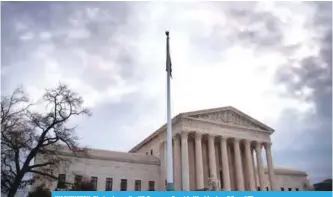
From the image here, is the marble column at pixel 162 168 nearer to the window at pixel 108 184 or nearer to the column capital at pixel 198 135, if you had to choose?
the column capital at pixel 198 135

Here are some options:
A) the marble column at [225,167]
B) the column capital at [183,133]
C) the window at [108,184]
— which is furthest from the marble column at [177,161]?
the window at [108,184]

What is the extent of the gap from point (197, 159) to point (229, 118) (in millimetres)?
10332

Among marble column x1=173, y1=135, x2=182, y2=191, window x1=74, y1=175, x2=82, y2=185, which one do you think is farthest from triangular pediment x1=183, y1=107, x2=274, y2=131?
window x1=74, y1=175, x2=82, y2=185

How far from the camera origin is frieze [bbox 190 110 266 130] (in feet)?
188

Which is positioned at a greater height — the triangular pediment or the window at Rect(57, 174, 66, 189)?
the triangular pediment

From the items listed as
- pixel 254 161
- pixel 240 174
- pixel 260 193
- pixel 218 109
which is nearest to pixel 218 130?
pixel 218 109

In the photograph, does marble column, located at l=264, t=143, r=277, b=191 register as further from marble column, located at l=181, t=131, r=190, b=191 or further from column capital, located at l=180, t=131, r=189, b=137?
column capital, located at l=180, t=131, r=189, b=137

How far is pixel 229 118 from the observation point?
5953cm

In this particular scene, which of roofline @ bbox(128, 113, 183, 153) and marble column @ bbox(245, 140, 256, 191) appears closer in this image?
roofline @ bbox(128, 113, 183, 153)

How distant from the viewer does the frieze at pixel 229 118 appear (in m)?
57.4

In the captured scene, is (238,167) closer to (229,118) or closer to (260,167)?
(260,167)

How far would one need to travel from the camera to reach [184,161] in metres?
52.5

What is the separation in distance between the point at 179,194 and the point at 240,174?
4173cm

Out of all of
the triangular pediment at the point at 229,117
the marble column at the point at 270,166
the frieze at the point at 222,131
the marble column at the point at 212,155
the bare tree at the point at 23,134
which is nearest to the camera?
the bare tree at the point at 23,134
